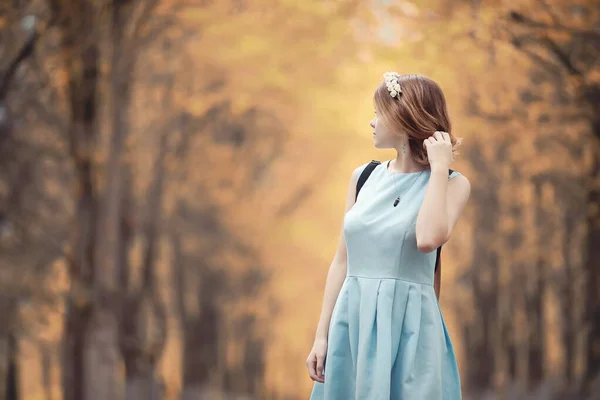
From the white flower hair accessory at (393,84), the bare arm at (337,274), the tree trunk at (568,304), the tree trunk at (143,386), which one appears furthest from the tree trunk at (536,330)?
the white flower hair accessory at (393,84)

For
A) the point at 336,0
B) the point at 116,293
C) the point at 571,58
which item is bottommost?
the point at 116,293

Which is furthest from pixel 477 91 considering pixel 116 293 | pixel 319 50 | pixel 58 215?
pixel 58 215

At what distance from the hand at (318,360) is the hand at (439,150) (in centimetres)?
87

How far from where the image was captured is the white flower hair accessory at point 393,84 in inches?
168

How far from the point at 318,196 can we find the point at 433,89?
25.2 metres

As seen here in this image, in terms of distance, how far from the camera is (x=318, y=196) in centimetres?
2942

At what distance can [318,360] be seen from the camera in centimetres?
438

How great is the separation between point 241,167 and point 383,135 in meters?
18.0

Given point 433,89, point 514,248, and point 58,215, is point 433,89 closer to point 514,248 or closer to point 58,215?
point 58,215

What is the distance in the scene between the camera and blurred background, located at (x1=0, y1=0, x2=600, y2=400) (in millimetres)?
12844

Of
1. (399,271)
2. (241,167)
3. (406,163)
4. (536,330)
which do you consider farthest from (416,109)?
(536,330)

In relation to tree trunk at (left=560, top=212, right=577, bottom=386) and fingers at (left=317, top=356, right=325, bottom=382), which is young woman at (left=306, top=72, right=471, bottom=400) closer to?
fingers at (left=317, top=356, right=325, bottom=382)

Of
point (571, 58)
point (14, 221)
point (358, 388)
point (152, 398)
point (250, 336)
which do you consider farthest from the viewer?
point (250, 336)

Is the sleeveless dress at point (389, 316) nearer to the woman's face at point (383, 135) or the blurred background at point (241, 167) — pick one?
the woman's face at point (383, 135)
